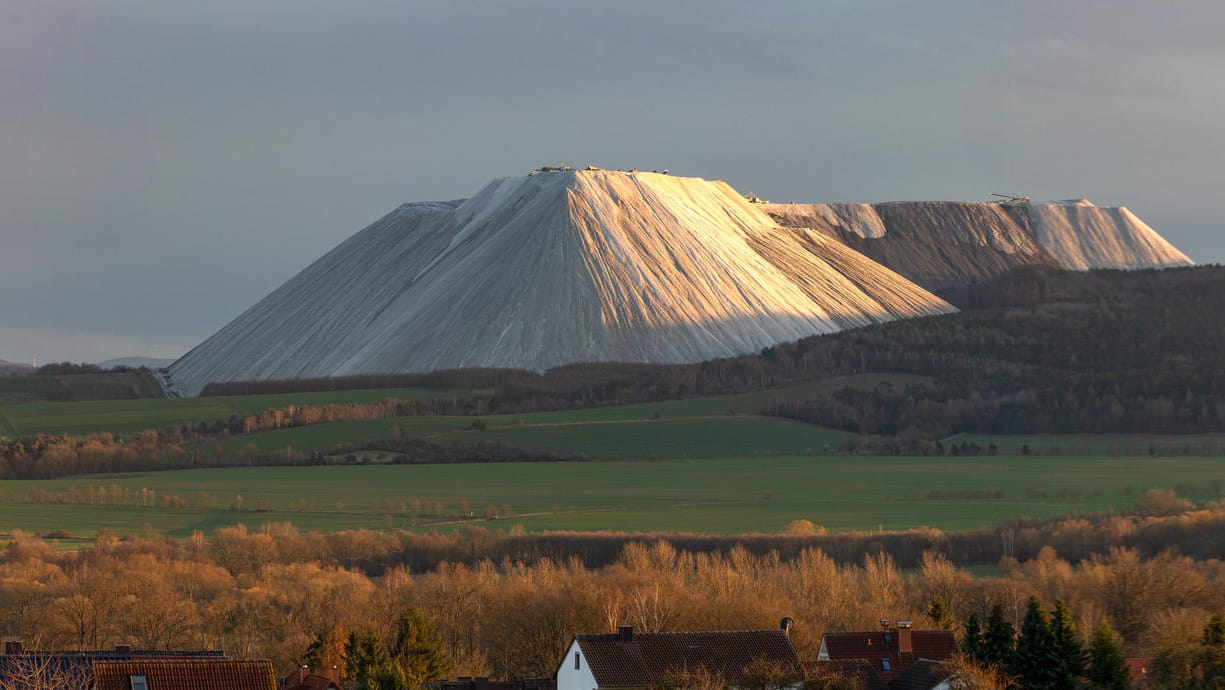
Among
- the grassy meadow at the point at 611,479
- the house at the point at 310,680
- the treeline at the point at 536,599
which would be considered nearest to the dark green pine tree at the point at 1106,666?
the treeline at the point at 536,599

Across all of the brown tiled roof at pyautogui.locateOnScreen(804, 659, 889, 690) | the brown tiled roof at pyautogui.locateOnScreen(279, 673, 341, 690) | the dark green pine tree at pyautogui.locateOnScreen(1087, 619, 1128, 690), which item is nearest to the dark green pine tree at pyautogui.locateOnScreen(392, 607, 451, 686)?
the brown tiled roof at pyautogui.locateOnScreen(279, 673, 341, 690)

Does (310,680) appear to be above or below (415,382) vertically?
below

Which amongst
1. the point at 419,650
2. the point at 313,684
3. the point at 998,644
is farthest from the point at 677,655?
the point at 313,684

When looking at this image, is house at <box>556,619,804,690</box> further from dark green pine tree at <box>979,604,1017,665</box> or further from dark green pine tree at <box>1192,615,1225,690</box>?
dark green pine tree at <box>1192,615,1225,690</box>

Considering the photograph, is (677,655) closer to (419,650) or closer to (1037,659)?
Result: (419,650)

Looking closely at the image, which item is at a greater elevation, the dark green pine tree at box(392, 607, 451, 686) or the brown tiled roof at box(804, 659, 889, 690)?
the dark green pine tree at box(392, 607, 451, 686)

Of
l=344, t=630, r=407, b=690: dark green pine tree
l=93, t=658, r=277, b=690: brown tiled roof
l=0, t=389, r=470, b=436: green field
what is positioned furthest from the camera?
l=0, t=389, r=470, b=436: green field

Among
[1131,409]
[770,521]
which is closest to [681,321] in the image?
[1131,409]
